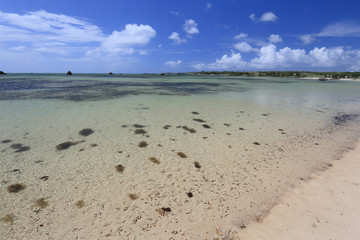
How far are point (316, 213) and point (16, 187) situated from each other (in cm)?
870

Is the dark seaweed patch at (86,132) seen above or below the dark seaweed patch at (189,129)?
above

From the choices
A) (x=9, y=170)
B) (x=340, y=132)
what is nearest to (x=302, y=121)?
(x=340, y=132)

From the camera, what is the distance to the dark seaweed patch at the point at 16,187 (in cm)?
534

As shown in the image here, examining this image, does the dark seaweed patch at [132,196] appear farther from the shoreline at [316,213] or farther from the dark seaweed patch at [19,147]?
the dark seaweed patch at [19,147]

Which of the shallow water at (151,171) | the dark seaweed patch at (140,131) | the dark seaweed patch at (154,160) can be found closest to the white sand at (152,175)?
the shallow water at (151,171)

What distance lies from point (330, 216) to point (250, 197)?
6.22ft

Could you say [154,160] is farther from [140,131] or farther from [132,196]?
[140,131]

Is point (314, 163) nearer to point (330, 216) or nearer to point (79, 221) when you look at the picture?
point (330, 216)

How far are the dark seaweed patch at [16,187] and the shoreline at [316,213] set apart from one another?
648 cm

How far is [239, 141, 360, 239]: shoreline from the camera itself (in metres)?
4.04

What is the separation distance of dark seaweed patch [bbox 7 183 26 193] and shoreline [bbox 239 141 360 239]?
648 cm

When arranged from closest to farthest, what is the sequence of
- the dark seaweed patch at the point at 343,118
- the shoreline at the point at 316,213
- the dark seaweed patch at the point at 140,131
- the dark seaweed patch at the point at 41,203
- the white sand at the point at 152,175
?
the shoreline at the point at 316,213, the white sand at the point at 152,175, the dark seaweed patch at the point at 41,203, the dark seaweed patch at the point at 140,131, the dark seaweed patch at the point at 343,118

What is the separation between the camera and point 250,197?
525cm

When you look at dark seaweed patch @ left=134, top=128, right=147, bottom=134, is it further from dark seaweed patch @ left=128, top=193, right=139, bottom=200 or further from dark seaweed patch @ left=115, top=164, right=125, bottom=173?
dark seaweed patch @ left=128, top=193, right=139, bottom=200
